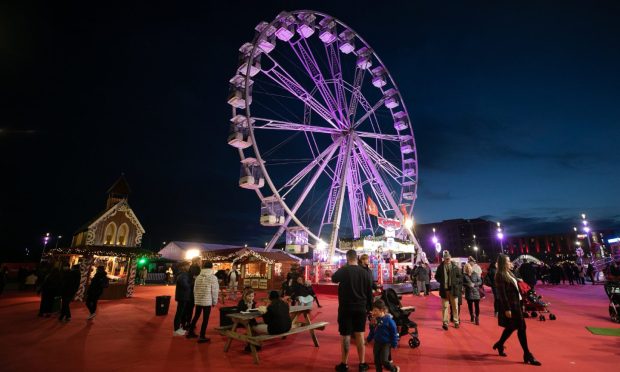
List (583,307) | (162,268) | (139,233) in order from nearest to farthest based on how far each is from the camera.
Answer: (583,307)
(139,233)
(162,268)

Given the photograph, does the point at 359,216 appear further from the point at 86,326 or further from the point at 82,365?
the point at 82,365

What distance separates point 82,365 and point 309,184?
54.9 feet

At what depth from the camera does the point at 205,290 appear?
6.82 metres

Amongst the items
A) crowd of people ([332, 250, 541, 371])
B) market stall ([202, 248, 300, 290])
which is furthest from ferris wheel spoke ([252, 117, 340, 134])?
crowd of people ([332, 250, 541, 371])

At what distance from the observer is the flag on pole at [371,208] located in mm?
25580

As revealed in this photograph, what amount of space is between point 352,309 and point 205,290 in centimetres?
347

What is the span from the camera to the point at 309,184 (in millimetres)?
21234

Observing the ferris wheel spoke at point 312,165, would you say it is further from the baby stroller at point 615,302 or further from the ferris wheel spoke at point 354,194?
the baby stroller at point 615,302

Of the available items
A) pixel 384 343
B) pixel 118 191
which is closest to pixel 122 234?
pixel 118 191

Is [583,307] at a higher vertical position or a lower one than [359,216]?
lower

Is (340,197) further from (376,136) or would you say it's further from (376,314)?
(376,314)

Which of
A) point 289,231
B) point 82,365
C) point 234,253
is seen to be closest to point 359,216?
point 289,231

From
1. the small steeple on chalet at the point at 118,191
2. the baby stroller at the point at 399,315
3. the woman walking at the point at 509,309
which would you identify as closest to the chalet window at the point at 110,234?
the small steeple on chalet at the point at 118,191

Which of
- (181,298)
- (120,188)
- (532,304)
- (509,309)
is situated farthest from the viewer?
(120,188)
